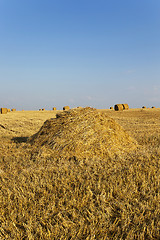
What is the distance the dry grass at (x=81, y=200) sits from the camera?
236cm

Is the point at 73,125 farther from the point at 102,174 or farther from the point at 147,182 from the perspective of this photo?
the point at 147,182

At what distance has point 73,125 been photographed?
6.39 m

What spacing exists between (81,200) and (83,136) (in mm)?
3027

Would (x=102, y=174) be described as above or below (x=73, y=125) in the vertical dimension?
below

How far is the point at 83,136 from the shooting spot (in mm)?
5859

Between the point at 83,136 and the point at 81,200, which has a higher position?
the point at 83,136

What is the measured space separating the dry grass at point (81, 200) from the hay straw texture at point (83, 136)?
0.75 meters

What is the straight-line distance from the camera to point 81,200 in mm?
2941

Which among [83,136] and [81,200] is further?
[83,136]

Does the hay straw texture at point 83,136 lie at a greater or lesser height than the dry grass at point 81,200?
greater

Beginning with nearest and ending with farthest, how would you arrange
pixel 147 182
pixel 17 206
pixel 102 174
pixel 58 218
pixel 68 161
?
1. pixel 58 218
2. pixel 17 206
3. pixel 147 182
4. pixel 102 174
5. pixel 68 161

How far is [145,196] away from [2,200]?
98.6 inches

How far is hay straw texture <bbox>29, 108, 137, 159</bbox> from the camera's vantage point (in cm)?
538

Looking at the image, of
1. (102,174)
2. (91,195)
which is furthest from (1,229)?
(102,174)
